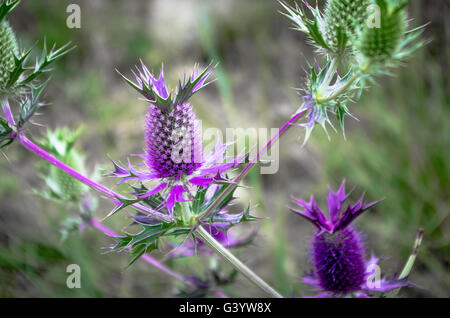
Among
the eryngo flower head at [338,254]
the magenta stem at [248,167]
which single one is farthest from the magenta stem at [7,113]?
the eryngo flower head at [338,254]

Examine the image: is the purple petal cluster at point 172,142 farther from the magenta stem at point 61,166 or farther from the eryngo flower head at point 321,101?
the eryngo flower head at point 321,101

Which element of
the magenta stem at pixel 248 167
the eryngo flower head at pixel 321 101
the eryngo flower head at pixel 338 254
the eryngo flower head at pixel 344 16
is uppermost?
the eryngo flower head at pixel 344 16

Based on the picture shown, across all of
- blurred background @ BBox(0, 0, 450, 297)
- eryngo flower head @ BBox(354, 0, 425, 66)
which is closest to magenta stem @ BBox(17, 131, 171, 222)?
blurred background @ BBox(0, 0, 450, 297)

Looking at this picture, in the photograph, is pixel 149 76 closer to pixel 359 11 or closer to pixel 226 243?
pixel 359 11

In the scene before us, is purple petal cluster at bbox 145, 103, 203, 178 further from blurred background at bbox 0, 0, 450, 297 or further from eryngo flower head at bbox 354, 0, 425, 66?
blurred background at bbox 0, 0, 450, 297

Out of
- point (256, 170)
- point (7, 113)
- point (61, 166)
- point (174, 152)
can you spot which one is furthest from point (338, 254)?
point (256, 170)

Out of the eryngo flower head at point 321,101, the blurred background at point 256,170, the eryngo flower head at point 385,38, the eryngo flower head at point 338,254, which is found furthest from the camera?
the blurred background at point 256,170
